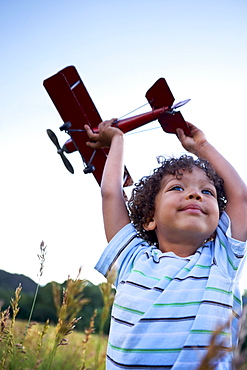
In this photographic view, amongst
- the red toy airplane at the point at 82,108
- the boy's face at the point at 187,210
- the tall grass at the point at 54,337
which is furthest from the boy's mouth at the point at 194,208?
the red toy airplane at the point at 82,108

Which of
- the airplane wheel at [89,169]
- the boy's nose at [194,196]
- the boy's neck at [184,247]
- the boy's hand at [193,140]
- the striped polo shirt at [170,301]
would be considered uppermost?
the airplane wheel at [89,169]

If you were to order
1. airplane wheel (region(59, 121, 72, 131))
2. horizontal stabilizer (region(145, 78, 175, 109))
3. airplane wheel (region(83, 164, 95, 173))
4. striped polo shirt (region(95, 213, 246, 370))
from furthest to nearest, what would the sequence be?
horizontal stabilizer (region(145, 78, 175, 109)) < airplane wheel (region(59, 121, 72, 131)) < airplane wheel (region(83, 164, 95, 173)) < striped polo shirt (region(95, 213, 246, 370))

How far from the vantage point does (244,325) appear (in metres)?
0.51

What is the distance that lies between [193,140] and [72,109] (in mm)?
3346

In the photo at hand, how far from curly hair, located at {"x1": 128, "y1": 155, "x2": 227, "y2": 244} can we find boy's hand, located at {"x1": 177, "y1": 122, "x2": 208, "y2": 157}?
1.23 feet

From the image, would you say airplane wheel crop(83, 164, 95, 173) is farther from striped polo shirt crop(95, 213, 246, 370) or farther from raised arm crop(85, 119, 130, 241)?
striped polo shirt crop(95, 213, 246, 370)

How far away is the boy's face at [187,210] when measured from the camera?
7.50 ft

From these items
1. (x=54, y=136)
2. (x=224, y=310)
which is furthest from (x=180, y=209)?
(x=54, y=136)

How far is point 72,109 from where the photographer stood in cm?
626

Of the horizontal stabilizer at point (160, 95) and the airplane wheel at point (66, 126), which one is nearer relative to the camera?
the airplane wheel at point (66, 126)

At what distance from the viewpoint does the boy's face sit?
2287 mm

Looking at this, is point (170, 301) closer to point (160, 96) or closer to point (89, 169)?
point (89, 169)

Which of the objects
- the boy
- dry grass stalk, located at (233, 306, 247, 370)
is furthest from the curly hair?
dry grass stalk, located at (233, 306, 247, 370)

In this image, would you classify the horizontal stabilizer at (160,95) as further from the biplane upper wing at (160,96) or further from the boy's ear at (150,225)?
the boy's ear at (150,225)
